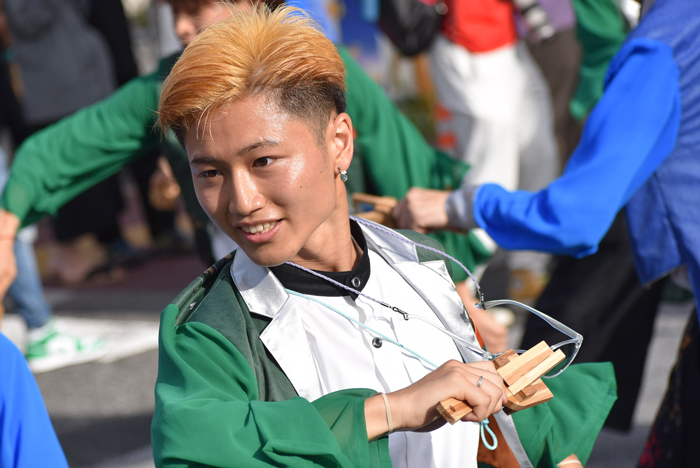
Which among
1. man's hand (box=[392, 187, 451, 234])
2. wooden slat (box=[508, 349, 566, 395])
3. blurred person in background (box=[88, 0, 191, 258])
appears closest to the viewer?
wooden slat (box=[508, 349, 566, 395])

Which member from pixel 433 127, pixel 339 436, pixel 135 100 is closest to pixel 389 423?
pixel 339 436

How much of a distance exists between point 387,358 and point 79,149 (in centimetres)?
170

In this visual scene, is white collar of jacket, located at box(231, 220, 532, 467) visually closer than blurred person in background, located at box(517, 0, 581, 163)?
Yes

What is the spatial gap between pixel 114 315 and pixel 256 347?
15.2 feet

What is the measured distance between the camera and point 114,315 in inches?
234

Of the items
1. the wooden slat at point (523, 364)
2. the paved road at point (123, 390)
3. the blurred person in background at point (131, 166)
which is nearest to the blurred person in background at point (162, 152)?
the wooden slat at point (523, 364)

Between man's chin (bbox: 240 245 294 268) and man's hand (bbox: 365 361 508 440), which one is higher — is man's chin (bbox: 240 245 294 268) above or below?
above

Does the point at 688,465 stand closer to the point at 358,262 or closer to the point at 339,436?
the point at 358,262

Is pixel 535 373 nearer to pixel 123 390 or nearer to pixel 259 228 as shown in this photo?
pixel 259 228

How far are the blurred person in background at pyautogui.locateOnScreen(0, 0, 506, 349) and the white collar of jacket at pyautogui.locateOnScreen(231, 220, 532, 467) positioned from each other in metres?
0.81

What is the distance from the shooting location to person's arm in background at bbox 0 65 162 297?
288 cm

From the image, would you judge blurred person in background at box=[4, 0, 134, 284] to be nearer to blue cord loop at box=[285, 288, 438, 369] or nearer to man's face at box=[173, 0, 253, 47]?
man's face at box=[173, 0, 253, 47]

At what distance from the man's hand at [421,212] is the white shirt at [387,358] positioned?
1.82ft

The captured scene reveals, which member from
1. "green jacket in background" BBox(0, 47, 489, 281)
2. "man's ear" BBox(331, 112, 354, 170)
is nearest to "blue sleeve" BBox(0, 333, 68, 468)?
"man's ear" BBox(331, 112, 354, 170)
